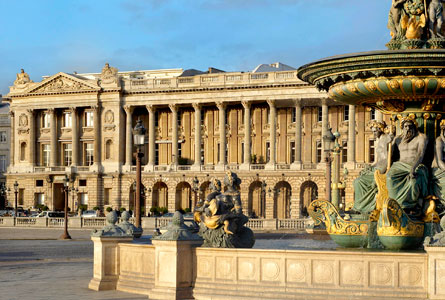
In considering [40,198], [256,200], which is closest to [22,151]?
[40,198]

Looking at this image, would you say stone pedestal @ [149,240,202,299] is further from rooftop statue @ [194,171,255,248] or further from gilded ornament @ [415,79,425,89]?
gilded ornament @ [415,79,425,89]

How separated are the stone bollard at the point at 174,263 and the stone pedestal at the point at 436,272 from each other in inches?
152

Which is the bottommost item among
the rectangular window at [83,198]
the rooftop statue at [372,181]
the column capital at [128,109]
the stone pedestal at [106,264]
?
the rectangular window at [83,198]

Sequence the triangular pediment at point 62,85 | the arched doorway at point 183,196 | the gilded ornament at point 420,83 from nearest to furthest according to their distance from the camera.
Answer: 1. the gilded ornament at point 420,83
2. the arched doorway at point 183,196
3. the triangular pediment at point 62,85

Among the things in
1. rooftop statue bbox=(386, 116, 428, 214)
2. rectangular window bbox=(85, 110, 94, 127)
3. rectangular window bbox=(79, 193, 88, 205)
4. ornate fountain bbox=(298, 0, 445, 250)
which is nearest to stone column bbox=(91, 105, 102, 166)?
rectangular window bbox=(85, 110, 94, 127)

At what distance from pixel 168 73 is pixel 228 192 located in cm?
8546

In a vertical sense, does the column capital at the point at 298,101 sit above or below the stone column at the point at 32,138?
above

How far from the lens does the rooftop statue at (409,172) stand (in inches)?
639

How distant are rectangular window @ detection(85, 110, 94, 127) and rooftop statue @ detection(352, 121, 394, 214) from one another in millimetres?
79610

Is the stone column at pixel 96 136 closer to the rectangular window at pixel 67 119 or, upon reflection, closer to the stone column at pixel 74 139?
the stone column at pixel 74 139

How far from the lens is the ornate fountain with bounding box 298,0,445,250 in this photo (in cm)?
1598

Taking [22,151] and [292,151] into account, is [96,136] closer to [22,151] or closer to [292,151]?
[22,151]

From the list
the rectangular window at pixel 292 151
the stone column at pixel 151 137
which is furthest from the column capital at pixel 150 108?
the rectangular window at pixel 292 151

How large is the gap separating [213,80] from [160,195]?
44.3 ft
